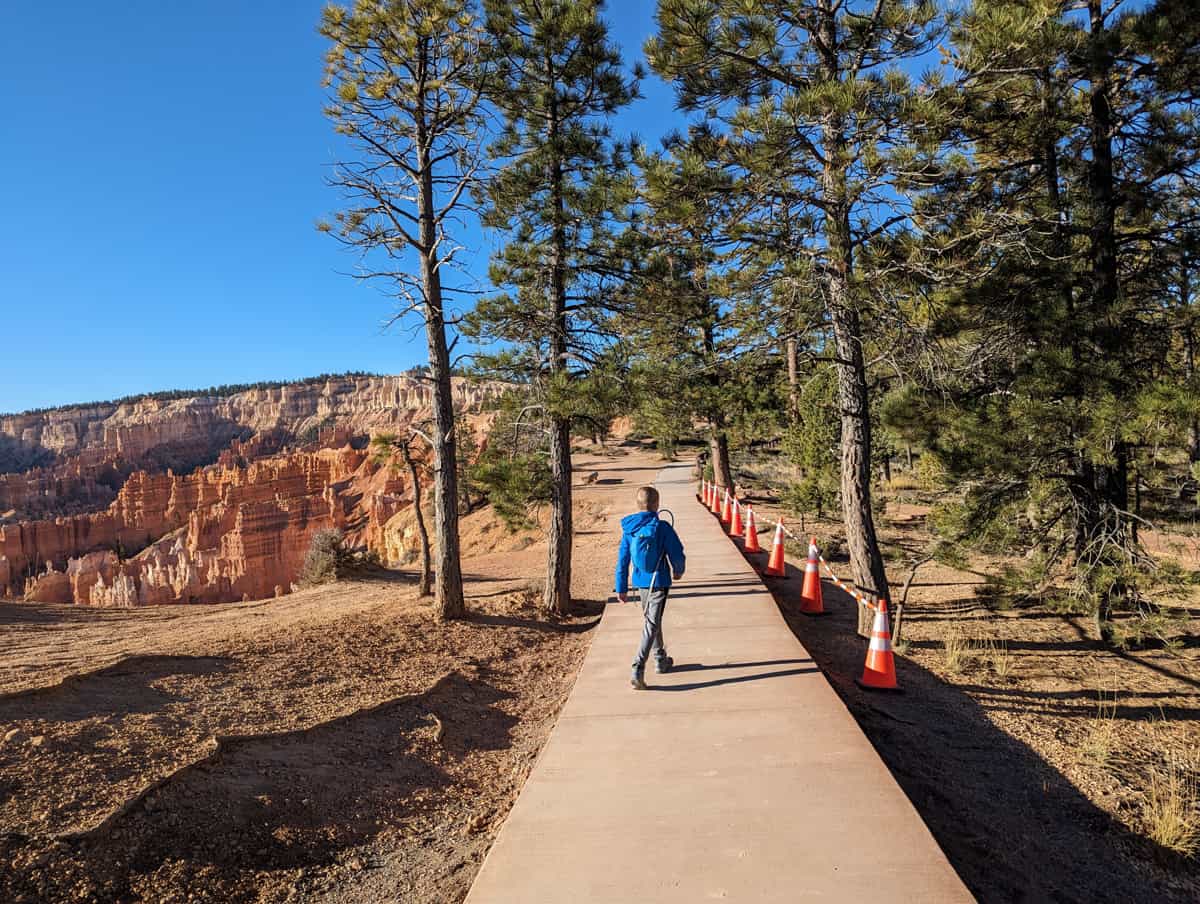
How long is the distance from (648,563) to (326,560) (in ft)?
44.2

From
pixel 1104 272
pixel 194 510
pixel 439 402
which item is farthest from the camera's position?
pixel 194 510

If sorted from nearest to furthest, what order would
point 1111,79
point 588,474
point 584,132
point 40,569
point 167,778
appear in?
point 167,778
point 1111,79
point 584,132
point 588,474
point 40,569

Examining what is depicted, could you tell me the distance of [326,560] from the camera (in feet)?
53.8

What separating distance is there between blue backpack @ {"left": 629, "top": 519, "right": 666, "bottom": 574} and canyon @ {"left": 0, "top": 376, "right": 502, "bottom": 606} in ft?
16.5

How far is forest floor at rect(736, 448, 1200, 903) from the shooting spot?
3.71m

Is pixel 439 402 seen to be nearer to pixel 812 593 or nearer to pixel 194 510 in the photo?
pixel 812 593

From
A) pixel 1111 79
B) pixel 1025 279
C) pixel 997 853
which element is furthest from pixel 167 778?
pixel 1111 79

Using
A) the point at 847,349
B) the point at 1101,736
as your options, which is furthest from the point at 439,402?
the point at 1101,736

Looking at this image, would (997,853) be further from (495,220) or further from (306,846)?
(495,220)

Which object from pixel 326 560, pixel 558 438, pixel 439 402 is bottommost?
pixel 326 560

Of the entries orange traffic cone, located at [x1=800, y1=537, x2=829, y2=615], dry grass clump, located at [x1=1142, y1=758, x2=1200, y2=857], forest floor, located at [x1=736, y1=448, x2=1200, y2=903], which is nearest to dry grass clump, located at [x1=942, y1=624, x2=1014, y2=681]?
forest floor, located at [x1=736, y1=448, x2=1200, y2=903]

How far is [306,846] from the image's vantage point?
3717mm

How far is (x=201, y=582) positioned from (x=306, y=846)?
4933cm

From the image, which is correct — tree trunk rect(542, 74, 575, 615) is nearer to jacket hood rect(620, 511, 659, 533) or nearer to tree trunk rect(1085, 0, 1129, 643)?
jacket hood rect(620, 511, 659, 533)
